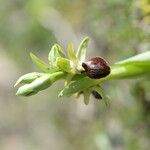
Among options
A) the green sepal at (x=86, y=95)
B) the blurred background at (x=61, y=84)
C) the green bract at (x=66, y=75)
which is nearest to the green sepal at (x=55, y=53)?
the green bract at (x=66, y=75)

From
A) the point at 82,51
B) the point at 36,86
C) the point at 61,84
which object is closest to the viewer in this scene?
the point at 36,86

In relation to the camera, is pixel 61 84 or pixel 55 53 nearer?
pixel 55 53

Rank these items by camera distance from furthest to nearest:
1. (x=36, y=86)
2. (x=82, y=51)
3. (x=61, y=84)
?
(x=61, y=84) → (x=82, y=51) → (x=36, y=86)

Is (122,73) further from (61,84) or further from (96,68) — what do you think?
(61,84)

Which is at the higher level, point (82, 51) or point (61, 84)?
point (61, 84)

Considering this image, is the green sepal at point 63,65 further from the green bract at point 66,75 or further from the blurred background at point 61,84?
the blurred background at point 61,84

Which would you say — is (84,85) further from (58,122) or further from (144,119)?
(58,122)

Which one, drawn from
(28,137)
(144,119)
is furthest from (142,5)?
(28,137)

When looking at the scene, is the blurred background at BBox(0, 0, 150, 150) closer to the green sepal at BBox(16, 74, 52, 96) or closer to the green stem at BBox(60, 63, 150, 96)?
→ the green stem at BBox(60, 63, 150, 96)

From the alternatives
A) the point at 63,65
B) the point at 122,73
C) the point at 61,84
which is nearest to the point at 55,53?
the point at 63,65

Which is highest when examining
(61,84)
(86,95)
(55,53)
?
(61,84)
